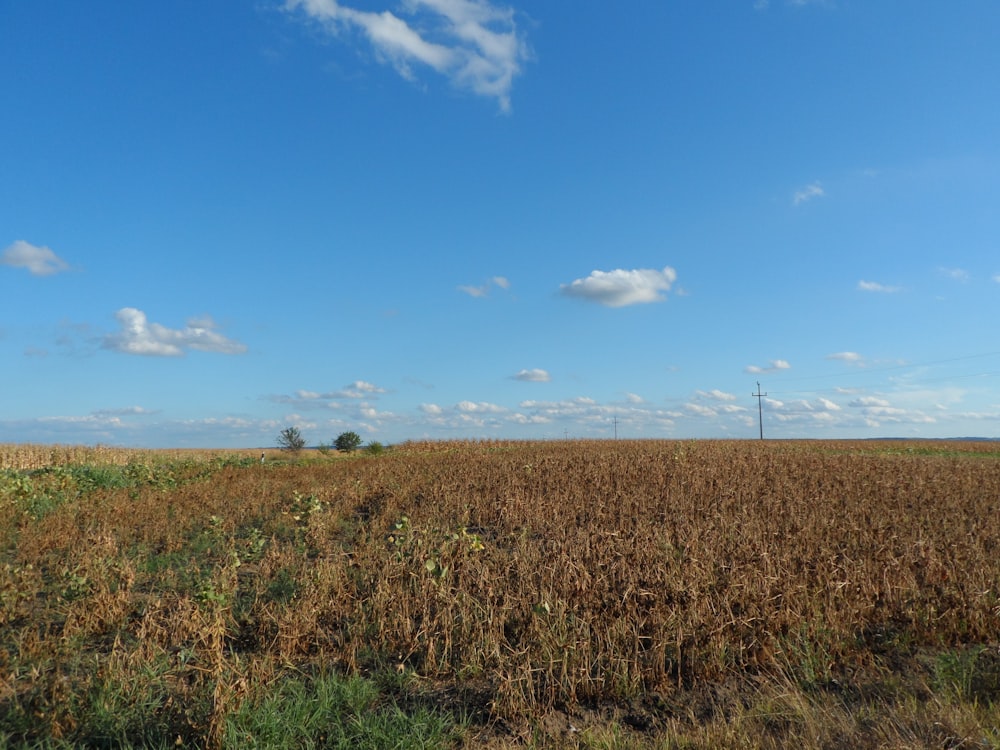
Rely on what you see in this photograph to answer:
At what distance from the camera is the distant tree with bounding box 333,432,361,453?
45.1m

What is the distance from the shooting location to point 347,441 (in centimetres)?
4612

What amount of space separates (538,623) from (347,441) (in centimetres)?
4288

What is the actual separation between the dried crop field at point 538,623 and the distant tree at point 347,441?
35.3 m

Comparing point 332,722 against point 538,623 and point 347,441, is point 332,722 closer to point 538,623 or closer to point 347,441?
point 538,623

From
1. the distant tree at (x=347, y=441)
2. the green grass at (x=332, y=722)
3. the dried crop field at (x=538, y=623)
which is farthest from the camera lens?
the distant tree at (x=347, y=441)

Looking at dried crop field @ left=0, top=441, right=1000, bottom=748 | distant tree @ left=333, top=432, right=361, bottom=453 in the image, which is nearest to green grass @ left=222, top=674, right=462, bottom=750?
dried crop field @ left=0, top=441, right=1000, bottom=748

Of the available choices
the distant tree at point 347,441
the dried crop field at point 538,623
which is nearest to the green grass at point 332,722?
the dried crop field at point 538,623

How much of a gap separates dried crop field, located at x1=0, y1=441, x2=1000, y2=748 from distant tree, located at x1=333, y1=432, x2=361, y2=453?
116 ft

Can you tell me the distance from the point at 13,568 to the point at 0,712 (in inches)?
151

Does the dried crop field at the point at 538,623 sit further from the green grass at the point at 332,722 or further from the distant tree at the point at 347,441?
the distant tree at the point at 347,441

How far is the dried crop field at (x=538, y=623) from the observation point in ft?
13.8

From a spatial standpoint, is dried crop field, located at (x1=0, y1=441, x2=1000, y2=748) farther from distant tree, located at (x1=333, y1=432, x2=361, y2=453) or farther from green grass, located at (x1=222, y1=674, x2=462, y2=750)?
distant tree, located at (x1=333, y1=432, x2=361, y2=453)

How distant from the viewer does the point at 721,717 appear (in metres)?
4.23

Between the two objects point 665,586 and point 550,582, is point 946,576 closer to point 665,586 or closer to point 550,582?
point 665,586
